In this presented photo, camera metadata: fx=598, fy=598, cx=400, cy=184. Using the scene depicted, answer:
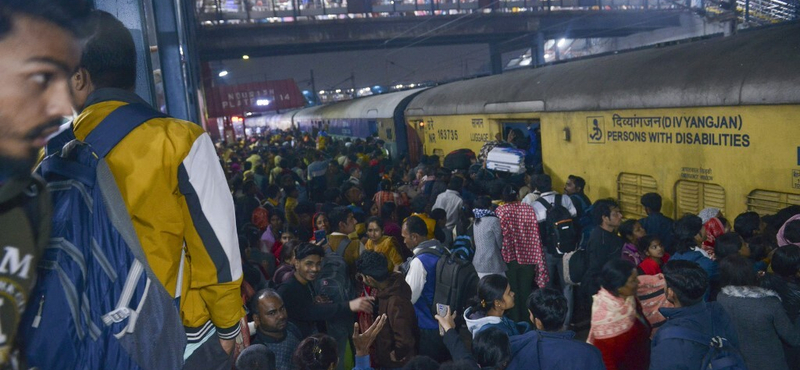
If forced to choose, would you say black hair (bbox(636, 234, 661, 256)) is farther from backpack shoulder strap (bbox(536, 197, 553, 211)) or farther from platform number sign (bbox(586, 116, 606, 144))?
platform number sign (bbox(586, 116, 606, 144))

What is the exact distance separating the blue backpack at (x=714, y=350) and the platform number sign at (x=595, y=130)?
5202mm

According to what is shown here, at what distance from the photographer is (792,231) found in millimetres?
4535

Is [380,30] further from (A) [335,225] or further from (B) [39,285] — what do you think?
(B) [39,285]

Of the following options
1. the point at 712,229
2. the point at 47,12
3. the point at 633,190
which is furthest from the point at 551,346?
the point at 633,190

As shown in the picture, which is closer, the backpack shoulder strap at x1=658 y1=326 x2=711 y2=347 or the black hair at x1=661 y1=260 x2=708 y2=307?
the backpack shoulder strap at x1=658 y1=326 x2=711 y2=347

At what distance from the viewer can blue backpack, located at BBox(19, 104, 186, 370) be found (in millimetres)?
1372

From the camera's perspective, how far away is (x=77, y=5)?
1338 mm

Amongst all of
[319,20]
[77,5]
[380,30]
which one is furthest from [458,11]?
[77,5]

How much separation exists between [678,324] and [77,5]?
3066 millimetres

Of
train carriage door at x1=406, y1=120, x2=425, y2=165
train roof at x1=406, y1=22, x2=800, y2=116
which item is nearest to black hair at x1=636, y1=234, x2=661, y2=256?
train roof at x1=406, y1=22, x2=800, y2=116

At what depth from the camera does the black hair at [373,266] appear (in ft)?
13.3

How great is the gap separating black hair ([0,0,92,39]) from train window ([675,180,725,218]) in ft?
20.7

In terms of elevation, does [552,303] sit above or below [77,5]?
below

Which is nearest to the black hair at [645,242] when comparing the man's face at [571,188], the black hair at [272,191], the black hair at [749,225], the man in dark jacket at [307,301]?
the black hair at [749,225]
